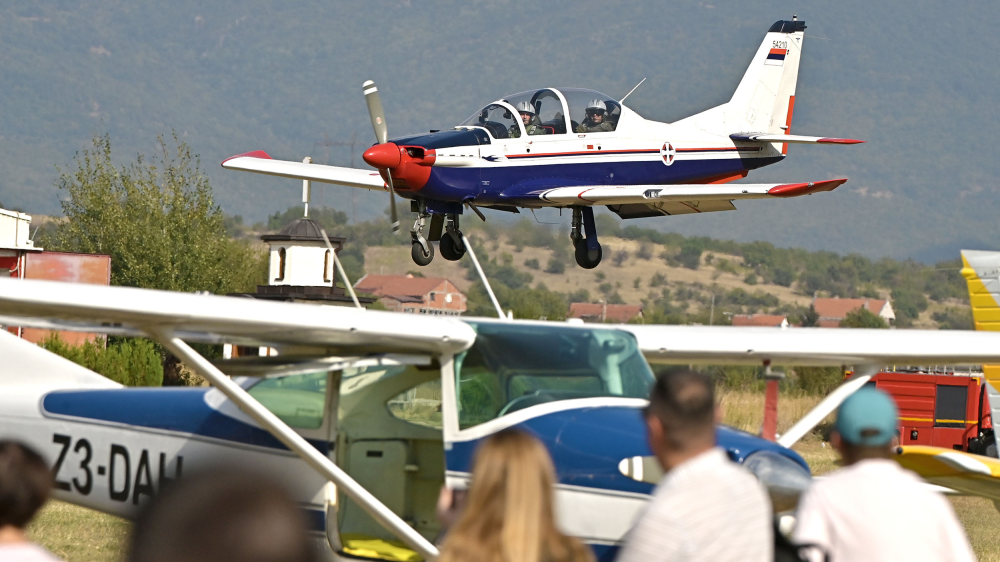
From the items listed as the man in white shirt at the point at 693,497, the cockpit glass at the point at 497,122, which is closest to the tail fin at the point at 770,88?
the cockpit glass at the point at 497,122

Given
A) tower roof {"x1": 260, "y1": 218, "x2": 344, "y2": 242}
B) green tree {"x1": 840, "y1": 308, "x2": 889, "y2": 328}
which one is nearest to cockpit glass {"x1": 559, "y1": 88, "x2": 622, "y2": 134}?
tower roof {"x1": 260, "y1": 218, "x2": 344, "y2": 242}

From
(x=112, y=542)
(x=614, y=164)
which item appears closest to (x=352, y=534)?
(x=112, y=542)

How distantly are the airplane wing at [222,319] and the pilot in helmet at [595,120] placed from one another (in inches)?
520

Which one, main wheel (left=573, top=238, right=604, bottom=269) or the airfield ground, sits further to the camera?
main wheel (left=573, top=238, right=604, bottom=269)

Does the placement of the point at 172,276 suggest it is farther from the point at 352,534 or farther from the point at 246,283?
the point at 352,534

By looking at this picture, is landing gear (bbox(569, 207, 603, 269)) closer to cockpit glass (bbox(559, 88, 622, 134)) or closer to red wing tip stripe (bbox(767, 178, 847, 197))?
cockpit glass (bbox(559, 88, 622, 134))

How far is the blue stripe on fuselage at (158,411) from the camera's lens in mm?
6773

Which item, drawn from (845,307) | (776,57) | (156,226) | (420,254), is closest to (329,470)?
(420,254)

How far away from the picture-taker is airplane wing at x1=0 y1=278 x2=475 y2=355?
518cm

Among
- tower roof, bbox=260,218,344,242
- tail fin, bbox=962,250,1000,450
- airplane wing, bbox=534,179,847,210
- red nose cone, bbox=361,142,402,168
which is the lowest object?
tail fin, bbox=962,250,1000,450

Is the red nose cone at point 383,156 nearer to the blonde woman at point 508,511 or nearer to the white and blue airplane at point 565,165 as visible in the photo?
the white and blue airplane at point 565,165

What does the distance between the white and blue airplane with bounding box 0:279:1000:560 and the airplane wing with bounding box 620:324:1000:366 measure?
1 centimetres

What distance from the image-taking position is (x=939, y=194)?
19400cm

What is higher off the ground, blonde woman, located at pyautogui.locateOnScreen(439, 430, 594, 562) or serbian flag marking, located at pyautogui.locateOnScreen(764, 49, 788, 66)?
serbian flag marking, located at pyautogui.locateOnScreen(764, 49, 788, 66)
